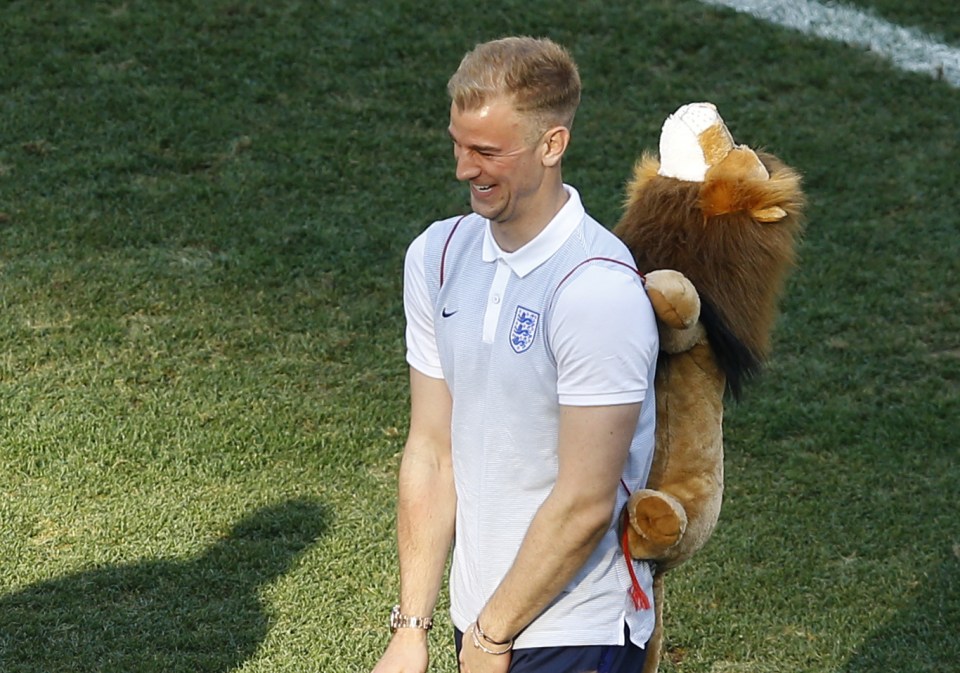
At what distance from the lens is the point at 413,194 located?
7.57 metres

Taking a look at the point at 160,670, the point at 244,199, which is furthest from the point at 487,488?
the point at 244,199

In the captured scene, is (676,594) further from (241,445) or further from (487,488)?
(487,488)

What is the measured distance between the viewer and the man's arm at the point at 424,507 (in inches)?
114

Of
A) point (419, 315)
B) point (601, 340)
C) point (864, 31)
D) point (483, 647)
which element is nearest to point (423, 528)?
point (483, 647)

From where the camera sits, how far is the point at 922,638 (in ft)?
15.1

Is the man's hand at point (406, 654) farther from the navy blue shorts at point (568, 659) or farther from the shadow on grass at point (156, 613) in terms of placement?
the shadow on grass at point (156, 613)

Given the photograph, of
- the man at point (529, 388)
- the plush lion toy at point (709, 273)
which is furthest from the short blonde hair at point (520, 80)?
the plush lion toy at point (709, 273)

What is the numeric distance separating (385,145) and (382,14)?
157cm

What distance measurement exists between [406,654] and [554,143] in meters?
1.07

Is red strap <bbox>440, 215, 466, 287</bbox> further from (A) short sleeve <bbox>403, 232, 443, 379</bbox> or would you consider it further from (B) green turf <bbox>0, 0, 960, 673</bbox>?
(B) green turf <bbox>0, 0, 960, 673</bbox>

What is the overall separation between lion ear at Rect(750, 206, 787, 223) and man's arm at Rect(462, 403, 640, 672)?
0.66 meters

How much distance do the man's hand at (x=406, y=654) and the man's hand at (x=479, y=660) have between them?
156mm

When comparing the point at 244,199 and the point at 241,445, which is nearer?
the point at 241,445

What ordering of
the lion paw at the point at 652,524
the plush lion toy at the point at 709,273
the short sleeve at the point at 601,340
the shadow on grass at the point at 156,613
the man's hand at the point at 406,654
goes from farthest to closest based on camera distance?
the shadow on grass at the point at 156,613 < the plush lion toy at the point at 709,273 < the man's hand at the point at 406,654 < the lion paw at the point at 652,524 < the short sleeve at the point at 601,340
